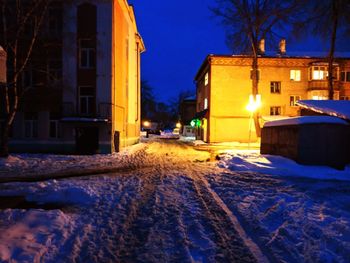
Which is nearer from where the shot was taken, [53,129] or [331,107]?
[331,107]

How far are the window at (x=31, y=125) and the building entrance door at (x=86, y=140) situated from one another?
3.31m

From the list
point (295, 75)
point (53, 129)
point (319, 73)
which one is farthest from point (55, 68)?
point (319, 73)

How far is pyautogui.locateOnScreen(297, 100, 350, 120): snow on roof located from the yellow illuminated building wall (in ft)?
45.2

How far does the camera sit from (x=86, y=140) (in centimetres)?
2431

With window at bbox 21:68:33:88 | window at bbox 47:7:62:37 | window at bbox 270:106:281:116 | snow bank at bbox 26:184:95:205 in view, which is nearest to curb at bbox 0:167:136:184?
→ snow bank at bbox 26:184:95:205

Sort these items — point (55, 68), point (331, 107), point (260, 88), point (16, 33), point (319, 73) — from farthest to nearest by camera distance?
point (260, 88) → point (319, 73) → point (55, 68) → point (16, 33) → point (331, 107)

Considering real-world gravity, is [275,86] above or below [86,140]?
above

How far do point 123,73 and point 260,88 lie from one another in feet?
A: 57.0

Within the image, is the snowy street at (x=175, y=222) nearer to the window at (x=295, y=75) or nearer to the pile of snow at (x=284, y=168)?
the pile of snow at (x=284, y=168)

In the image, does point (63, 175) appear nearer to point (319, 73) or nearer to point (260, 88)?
point (260, 88)

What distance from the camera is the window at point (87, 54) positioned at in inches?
966

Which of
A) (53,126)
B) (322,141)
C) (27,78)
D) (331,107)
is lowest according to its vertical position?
(322,141)

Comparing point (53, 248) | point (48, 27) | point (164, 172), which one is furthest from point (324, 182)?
point (48, 27)

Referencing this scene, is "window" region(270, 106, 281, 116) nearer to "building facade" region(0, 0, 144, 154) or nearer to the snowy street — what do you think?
"building facade" region(0, 0, 144, 154)
